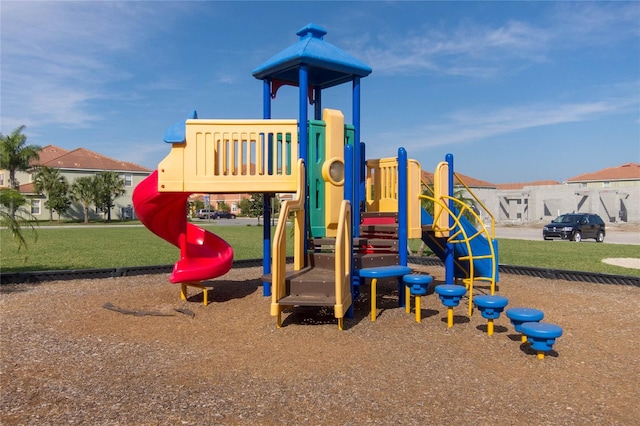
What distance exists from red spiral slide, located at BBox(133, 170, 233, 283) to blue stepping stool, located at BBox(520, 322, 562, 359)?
4860 mm

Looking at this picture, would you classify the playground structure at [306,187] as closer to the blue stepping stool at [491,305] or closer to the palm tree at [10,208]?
the blue stepping stool at [491,305]

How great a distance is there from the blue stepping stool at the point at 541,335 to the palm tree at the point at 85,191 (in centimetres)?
4608

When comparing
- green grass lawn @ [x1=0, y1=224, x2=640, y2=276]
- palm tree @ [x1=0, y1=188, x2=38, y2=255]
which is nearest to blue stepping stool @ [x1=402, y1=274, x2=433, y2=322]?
palm tree @ [x1=0, y1=188, x2=38, y2=255]

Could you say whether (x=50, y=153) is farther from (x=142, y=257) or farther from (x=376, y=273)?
(x=376, y=273)

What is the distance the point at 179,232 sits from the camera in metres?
8.09

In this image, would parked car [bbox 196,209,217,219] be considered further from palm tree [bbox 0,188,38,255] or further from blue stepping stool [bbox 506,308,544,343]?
blue stepping stool [bbox 506,308,544,343]

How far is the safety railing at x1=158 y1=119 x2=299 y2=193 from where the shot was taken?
7074 mm

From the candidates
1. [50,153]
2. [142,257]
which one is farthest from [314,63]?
[50,153]

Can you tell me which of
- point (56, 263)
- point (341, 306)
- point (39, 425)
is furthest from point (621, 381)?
point (56, 263)

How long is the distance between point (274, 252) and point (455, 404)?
2778 millimetres

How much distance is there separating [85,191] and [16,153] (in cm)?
633

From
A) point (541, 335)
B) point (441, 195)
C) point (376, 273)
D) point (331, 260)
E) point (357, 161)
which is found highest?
point (357, 161)

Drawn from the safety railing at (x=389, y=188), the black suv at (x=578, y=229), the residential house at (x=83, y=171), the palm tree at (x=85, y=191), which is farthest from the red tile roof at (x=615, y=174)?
the safety railing at (x=389, y=188)

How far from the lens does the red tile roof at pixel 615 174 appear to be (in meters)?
58.0
